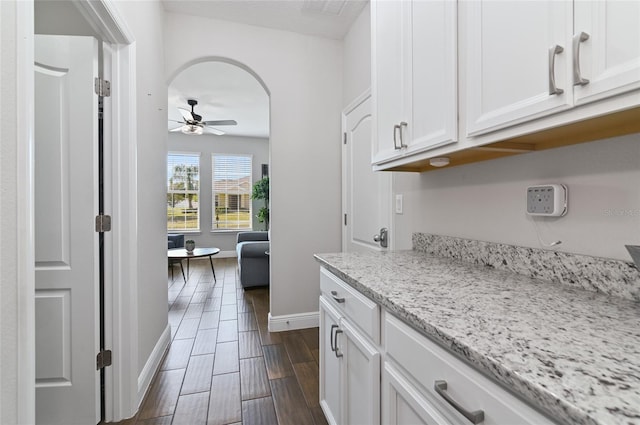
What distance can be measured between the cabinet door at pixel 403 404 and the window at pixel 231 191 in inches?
265

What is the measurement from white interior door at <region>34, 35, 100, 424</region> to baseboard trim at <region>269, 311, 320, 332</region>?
143 cm

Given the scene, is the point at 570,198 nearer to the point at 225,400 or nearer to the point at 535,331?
the point at 535,331

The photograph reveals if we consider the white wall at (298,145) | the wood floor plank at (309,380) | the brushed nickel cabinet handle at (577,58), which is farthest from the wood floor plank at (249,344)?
the brushed nickel cabinet handle at (577,58)

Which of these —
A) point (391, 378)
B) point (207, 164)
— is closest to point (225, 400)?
point (391, 378)

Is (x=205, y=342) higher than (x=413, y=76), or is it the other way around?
(x=413, y=76)

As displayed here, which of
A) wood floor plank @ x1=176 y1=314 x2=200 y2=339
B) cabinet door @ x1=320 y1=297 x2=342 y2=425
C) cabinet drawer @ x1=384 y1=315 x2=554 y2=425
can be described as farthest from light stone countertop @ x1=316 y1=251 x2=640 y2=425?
wood floor plank @ x1=176 y1=314 x2=200 y2=339

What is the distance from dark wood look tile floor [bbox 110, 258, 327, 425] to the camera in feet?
5.45

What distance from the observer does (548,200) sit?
1.03 meters

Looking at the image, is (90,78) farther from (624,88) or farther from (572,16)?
(624,88)

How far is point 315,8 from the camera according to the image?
2.44 m

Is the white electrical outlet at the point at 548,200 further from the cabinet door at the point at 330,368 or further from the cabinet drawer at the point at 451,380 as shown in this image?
the cabinet door at the point at 330,368

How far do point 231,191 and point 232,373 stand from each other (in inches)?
222

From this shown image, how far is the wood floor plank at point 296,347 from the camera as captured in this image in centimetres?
229

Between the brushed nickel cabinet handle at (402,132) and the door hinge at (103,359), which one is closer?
the brushed nickel cabinet handle at (402,132)
